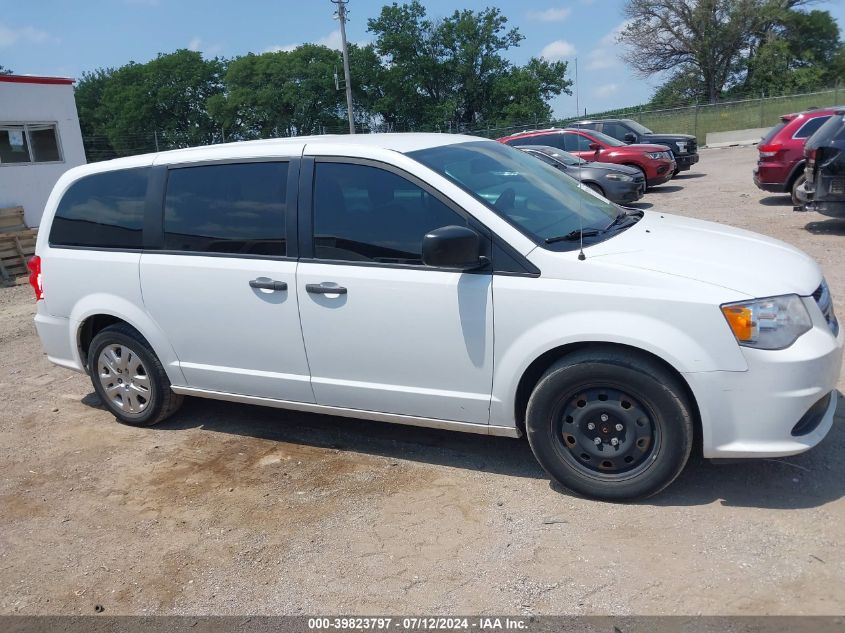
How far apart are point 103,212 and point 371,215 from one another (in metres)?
2.13

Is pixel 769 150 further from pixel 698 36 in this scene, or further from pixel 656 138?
pixel 698 36

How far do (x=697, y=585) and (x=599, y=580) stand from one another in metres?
0.39

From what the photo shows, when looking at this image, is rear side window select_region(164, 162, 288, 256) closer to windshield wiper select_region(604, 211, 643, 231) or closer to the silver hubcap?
the silver hubcap

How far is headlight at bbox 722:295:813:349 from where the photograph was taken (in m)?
3.38

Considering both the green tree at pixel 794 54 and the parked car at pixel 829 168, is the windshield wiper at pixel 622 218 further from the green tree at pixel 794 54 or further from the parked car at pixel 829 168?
the green tree at pixel 794 54

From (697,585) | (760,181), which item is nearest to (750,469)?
(697,585)

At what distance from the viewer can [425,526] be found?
3.75 meters

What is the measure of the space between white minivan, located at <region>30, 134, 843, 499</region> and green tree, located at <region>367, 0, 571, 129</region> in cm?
5038

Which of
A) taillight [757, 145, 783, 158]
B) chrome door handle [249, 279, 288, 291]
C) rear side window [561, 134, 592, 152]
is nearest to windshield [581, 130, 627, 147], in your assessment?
rear side window [561, 134, 592, 152]

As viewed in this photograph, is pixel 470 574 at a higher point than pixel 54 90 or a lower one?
lower

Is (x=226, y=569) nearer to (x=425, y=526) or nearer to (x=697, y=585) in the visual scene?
(x=425, y=526)

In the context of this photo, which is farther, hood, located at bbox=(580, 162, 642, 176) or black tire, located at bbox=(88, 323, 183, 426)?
hood, located at bbox=(580, 162, 642, 176)

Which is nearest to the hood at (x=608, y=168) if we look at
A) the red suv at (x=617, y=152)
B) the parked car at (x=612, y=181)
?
the parked car at (x=612, y=181)

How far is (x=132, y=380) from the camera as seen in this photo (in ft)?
17.1
